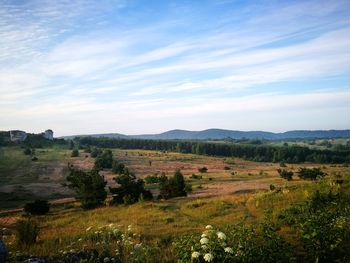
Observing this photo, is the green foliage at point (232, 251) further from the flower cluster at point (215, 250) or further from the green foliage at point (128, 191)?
the green foliage at point (128, 191)

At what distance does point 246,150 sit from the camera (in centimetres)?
14125

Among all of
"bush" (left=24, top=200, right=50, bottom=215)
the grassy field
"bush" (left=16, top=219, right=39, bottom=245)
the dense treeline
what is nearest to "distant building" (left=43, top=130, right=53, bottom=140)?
the dense treeline

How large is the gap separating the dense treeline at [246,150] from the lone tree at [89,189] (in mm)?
98633

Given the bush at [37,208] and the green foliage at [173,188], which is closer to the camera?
the bush at [37,208]

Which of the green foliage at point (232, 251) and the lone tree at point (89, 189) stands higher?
the green foliage at point (232, 251)

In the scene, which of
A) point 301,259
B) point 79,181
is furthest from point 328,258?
point 79,181

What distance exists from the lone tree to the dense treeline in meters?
98.6

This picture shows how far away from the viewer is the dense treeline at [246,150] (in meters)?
121

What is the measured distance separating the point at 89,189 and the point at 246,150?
11808 cm

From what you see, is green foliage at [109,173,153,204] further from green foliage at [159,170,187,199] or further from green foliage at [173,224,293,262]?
green foliage at [173,224,293,262]

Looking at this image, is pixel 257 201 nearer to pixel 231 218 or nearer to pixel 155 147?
pixel 231 218

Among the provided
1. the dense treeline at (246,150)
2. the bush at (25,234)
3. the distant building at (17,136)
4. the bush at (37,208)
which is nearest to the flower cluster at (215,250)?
the bush at (25,234)

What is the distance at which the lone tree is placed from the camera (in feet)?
96.7

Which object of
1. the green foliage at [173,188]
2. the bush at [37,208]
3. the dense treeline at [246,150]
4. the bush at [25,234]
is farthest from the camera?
the dense treeline at [246,150]
